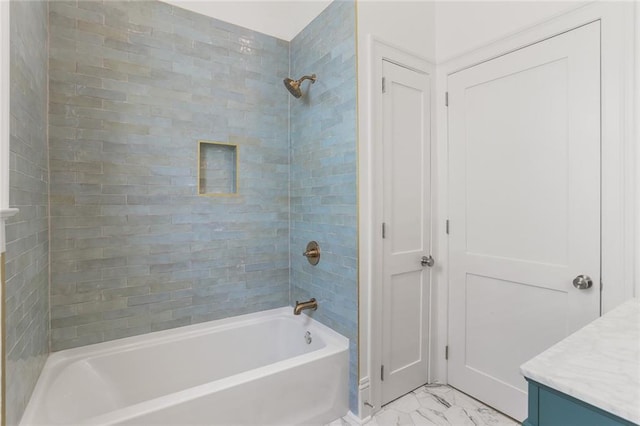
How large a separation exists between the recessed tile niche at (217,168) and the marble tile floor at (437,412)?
1.61 metres

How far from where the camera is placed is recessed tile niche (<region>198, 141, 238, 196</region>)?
2.11 m

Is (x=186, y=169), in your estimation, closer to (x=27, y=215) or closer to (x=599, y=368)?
(x=27, y=215)

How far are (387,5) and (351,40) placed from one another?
0.34 m

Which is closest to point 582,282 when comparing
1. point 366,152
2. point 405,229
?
point 405,229

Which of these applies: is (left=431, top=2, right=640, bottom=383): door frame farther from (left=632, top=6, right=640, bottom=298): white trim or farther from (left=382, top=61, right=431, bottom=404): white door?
(left=382, top=61, right=431, bottom=404): white door

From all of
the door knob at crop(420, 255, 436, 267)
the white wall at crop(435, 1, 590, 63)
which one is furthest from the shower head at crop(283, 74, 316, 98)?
the door knob at crop(420, 255, 436, 267)

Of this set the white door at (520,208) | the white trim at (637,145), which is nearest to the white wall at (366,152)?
the white door at (520,208)

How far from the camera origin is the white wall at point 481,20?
161 cm

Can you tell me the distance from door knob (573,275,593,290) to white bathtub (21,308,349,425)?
121cm

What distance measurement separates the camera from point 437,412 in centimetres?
183

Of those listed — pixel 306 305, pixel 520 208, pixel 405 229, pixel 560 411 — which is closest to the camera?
pixel 560 411

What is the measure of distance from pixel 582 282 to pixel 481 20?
5.08 ft

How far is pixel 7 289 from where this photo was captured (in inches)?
39.9

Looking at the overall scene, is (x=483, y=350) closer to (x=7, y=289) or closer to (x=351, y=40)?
(x=351, y=40)
